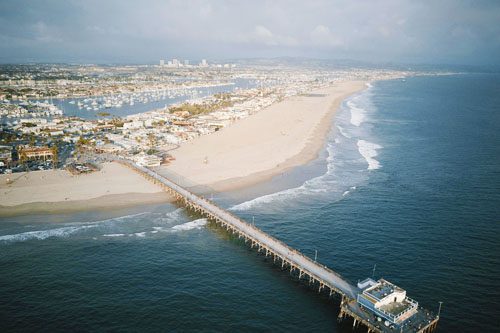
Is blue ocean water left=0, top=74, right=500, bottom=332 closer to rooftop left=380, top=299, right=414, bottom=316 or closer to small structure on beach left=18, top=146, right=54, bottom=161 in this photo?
rooftop left=380, top=299, right=414, bottom=316

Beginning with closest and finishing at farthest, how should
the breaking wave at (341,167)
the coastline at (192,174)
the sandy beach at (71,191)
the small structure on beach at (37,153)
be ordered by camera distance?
1. the sandy beach at (71,191)
2. the coastline at (192,174)
3. the breaking wave at (341,167)
4. the small structure on beach at (37,153)

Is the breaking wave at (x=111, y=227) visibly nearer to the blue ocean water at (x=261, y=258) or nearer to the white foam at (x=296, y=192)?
the blue ocean water at (x=261, y=258)

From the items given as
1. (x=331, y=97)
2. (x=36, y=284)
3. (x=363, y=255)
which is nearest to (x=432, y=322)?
(x=363, y=255)

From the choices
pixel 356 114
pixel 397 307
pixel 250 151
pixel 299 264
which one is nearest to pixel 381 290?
pixel 397 307

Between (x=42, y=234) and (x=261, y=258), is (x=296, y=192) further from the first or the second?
(x=42, y=234)

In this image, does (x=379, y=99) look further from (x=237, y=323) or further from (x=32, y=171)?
(x=237, y=323)

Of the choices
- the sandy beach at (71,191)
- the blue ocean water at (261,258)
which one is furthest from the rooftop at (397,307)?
the sandy beach at (71,191)
